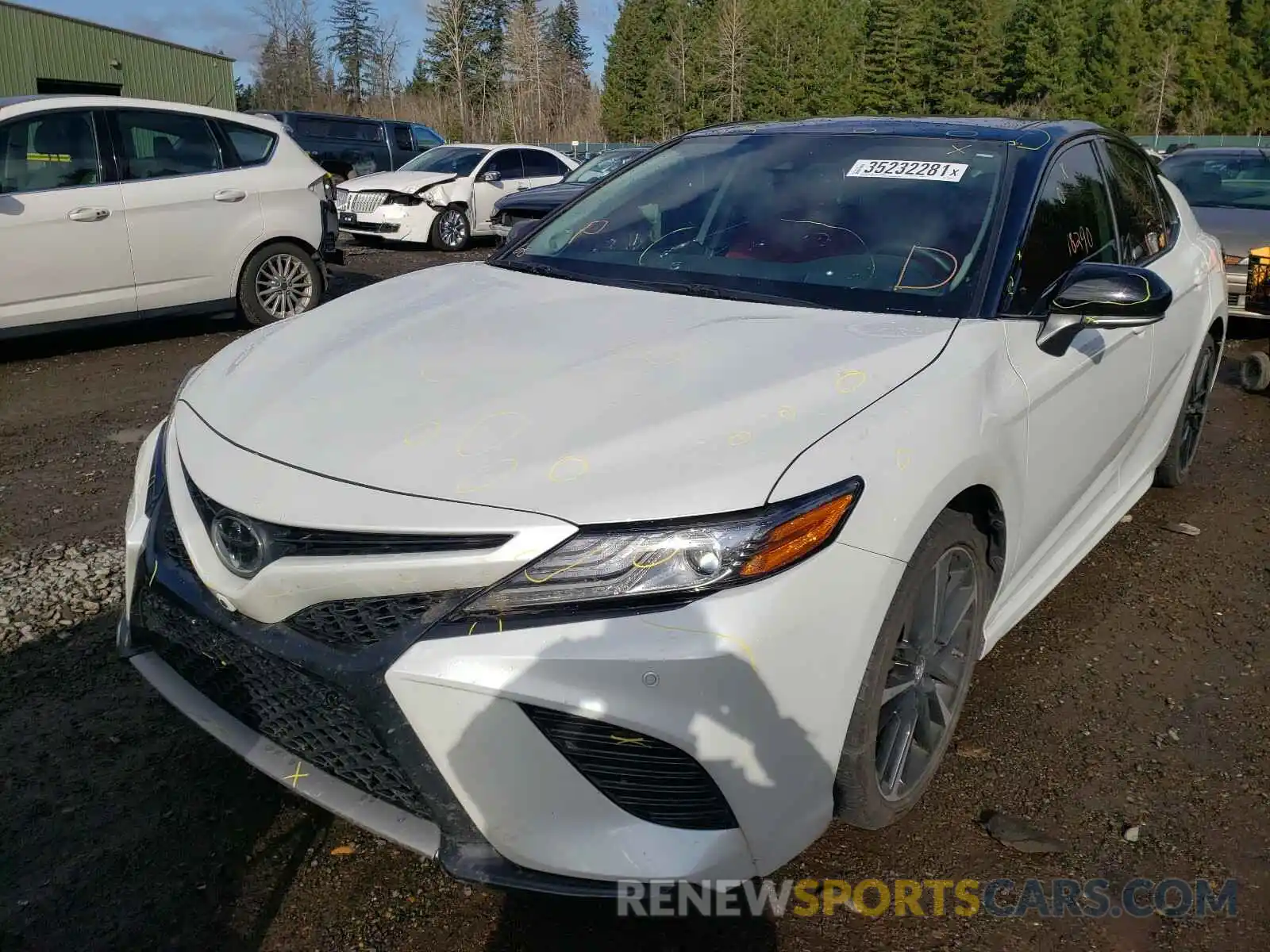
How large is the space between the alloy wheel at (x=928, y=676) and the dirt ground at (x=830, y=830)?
214mm

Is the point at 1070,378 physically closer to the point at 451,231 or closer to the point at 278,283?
the point at 278,283

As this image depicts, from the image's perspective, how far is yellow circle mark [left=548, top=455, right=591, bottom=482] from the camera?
1914 mm

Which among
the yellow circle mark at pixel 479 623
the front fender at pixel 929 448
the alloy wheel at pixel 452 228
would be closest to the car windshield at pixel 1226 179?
the front fender at pixel 929 448

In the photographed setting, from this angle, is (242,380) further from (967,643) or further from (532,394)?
(967,643)

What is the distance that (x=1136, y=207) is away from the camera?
3.91 metres

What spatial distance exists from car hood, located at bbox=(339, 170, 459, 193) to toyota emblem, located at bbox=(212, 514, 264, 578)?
12696mm

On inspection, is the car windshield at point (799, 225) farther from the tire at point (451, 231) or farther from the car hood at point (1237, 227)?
the tire at point (451, 231)

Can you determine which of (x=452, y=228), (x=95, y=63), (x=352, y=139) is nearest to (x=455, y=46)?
(x=95, y=63)

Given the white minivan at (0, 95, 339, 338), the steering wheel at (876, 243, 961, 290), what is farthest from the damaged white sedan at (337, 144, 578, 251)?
the steering wheel at (876, 243, 961, 290)

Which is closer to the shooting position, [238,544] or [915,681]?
[238,544]

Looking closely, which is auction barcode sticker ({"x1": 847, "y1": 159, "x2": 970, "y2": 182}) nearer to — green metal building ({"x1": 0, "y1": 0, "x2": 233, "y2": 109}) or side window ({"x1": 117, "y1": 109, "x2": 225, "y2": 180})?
side window ({"x1": 117, "y1": 109, "x2": 225, "y2": 180})

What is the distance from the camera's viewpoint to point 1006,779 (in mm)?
2719

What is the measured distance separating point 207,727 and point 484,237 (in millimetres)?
13753

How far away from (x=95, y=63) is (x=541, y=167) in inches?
731
